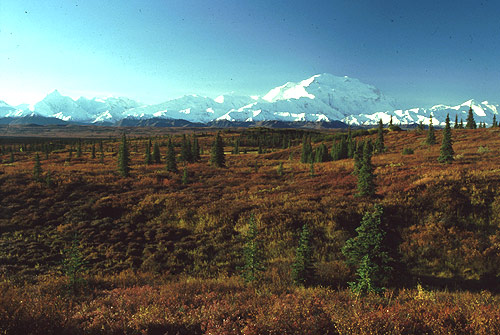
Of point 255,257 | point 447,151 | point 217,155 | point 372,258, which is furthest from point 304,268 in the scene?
point 217,155

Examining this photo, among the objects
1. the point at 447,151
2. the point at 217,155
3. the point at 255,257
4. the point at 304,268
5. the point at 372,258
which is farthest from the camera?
the point at 217,155

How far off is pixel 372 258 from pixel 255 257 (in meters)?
4.06

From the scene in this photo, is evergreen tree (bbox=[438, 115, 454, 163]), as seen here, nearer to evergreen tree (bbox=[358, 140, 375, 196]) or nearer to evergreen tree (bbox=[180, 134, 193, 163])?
evergreen tree (bbox=[358, 140, 375, 196])

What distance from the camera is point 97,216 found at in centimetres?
1822

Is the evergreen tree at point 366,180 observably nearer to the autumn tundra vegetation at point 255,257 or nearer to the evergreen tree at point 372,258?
the autumn tundra vegetation at point 255,257

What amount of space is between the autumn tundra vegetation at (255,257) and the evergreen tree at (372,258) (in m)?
0.04

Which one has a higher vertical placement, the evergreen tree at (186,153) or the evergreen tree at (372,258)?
the evergreen tree at (186,153)

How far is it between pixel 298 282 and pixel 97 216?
16.5 metres

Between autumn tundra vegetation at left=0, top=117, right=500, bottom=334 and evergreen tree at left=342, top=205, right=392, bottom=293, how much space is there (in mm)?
44

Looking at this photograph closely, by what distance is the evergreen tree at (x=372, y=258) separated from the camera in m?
7.41

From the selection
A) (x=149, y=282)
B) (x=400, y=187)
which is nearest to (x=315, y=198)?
(x=400, y=187)

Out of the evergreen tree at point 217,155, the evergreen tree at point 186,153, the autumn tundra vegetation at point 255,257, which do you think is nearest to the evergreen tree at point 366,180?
the autumn tundra vegetation at point 255,257

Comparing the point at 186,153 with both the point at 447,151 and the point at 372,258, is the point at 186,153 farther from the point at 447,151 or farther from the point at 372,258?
the point at 372,258

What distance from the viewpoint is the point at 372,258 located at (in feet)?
26.1
